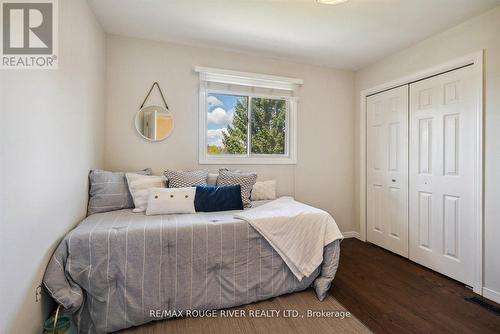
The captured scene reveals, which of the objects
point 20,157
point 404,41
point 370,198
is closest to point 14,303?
point 20,157

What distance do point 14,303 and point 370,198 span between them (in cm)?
343

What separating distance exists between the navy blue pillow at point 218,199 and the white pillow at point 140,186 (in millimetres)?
421

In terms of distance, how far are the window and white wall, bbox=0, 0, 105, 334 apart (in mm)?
1179

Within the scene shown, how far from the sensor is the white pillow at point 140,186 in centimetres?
213

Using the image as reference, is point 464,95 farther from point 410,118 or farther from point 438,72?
point 410,118

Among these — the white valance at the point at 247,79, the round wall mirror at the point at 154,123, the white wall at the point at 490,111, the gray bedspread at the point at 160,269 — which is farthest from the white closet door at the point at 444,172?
the round wall mirror at the point at 154,123

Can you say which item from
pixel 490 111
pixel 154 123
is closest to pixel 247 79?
pixel 154 123

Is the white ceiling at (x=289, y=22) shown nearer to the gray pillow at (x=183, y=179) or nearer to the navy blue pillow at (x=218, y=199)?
the gray pillow at (x=183, y=179)

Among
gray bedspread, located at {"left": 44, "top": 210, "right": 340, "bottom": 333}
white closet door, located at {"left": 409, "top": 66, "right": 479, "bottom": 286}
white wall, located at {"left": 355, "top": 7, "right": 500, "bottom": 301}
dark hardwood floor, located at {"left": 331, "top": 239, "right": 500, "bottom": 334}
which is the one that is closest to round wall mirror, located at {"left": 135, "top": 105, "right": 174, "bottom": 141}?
gray bedspread, located at {"left": 44, "top": 210, "right": 340, "bottom": 333}

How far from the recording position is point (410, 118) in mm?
2652

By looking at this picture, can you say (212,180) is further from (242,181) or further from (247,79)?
(247,79)

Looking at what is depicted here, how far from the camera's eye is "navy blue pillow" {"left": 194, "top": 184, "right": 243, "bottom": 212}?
2.18 metres
